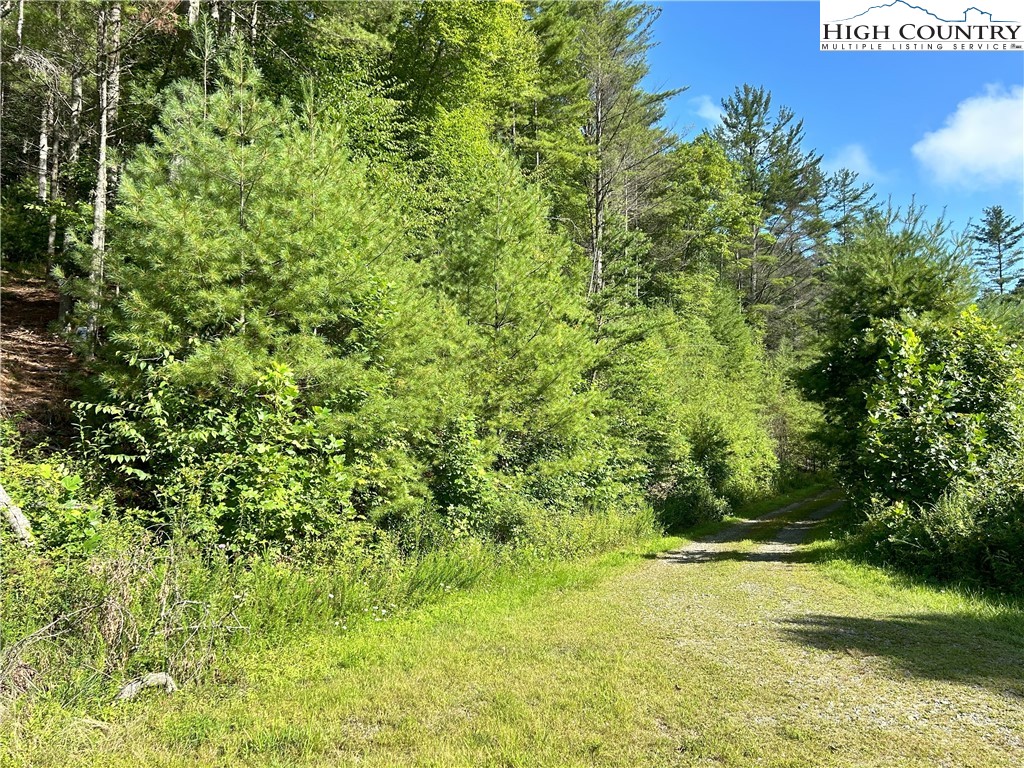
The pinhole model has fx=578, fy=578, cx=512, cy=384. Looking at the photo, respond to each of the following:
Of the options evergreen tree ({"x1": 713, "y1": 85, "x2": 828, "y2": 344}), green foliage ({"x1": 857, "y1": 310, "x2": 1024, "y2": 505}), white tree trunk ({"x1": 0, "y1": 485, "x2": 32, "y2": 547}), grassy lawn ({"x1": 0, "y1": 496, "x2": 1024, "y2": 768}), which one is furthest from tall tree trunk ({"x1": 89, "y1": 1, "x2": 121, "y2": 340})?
evergreen tree ({"x1": 713, "y1": 85, "x2": 828, "y2": 344})

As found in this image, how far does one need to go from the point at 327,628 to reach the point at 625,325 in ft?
42.3

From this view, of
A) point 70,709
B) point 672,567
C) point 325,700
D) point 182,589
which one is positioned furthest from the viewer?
point 672,567

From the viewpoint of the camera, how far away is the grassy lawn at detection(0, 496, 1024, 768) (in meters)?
3.56

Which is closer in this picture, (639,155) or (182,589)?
(182,589)

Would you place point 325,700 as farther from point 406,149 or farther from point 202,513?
point 406,149

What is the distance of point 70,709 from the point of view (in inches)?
156

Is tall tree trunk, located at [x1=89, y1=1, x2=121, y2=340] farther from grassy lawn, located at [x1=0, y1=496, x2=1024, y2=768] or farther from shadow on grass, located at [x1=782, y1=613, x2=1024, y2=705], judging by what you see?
shadow on grass, located at [x1=782, y1=613, x2=1024, y2=705]

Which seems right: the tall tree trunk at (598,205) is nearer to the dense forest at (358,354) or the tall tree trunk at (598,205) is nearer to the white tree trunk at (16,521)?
the dense forest at (358,354)

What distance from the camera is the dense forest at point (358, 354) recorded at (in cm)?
614

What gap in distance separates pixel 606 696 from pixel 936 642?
3572mm

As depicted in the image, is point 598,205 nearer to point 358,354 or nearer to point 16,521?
point 358,354

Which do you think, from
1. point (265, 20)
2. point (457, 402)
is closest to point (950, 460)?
point (457, 402)

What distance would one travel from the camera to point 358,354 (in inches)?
332

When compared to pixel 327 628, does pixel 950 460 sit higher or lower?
higher
